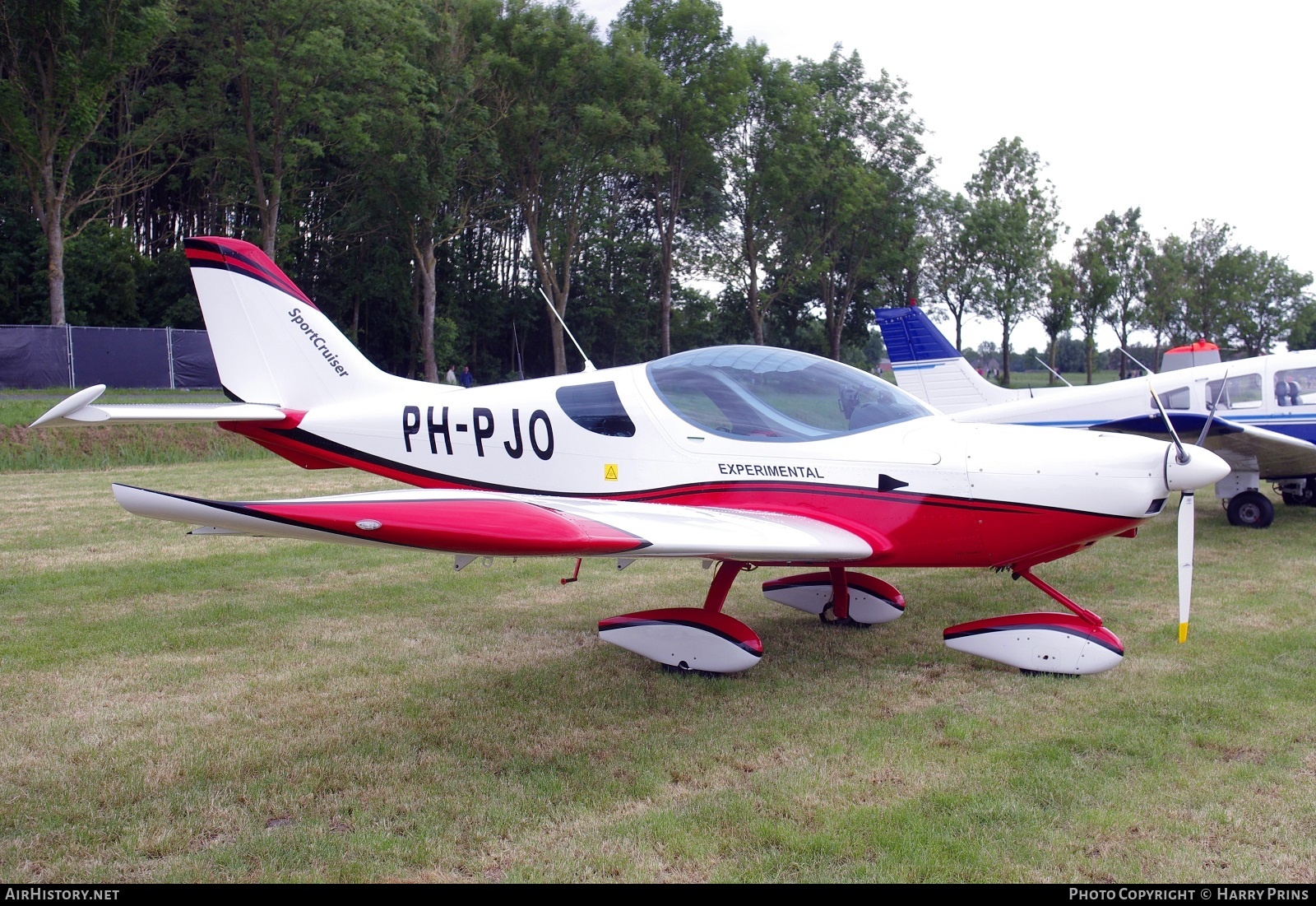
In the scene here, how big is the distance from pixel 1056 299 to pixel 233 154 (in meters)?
35.7

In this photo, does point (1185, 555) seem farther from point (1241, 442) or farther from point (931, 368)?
point (931, 368)

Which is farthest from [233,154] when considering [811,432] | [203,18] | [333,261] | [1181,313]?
[1181,313]

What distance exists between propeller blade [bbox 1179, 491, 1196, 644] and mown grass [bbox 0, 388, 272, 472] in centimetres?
1551

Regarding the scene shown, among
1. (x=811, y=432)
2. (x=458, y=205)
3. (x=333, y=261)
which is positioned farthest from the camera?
(x=333, y=261)

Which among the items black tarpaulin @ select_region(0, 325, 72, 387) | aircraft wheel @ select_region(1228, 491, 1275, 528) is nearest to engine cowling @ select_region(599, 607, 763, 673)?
aircraft wheel @ select_region(1228, 491, 1275, 528)

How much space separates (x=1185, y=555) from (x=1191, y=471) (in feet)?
1.43

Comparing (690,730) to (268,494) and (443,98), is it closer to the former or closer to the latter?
(268,494)

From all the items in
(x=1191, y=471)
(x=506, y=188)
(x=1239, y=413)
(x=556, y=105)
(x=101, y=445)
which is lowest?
(x=101, y=445)

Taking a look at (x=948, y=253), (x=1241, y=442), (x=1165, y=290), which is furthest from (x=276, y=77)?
(x=1165, y=290)

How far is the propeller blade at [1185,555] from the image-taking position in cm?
421

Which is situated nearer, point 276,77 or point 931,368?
point 931,368

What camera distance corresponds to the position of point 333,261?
36.4 metres

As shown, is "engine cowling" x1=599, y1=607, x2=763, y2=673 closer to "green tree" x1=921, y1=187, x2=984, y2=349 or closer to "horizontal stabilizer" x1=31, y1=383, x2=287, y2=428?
"horizontal stabilizer" x1=31, y1=383, x2=287, y2=428

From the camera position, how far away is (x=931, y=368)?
41.1 ft
